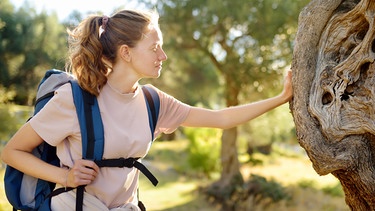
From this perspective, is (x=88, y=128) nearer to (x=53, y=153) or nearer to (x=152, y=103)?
(x=53, y=153)

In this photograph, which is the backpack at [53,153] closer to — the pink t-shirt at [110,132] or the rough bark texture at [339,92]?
the pink t-shirt at [110,132]

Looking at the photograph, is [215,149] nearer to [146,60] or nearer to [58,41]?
[58,41]

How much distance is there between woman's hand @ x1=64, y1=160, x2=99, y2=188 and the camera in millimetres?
2318

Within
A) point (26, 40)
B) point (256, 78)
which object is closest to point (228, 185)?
point (256, 78)

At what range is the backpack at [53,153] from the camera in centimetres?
235

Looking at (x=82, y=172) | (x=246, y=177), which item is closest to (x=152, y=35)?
(x=82, y=172)

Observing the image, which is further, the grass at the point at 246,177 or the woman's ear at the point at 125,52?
the grass at the point at 246,177

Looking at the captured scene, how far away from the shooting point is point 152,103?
8.87ft

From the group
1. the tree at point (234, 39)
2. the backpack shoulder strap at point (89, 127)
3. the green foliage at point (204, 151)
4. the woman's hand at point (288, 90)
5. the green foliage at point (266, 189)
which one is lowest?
the green foliage at point (204, 151)

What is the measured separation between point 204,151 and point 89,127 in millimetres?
12897

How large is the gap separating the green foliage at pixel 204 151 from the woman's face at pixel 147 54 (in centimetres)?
1267

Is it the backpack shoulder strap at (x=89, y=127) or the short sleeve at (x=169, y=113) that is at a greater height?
the backpack shoulder strap at (x=89, y=127)

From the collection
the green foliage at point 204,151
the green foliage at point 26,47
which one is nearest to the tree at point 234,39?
the green foliage at point 204,151

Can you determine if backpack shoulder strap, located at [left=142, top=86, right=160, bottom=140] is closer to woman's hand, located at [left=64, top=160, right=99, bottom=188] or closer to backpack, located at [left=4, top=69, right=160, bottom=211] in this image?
backpack, located at [left=4, top=69, right=160, bottom=211]
